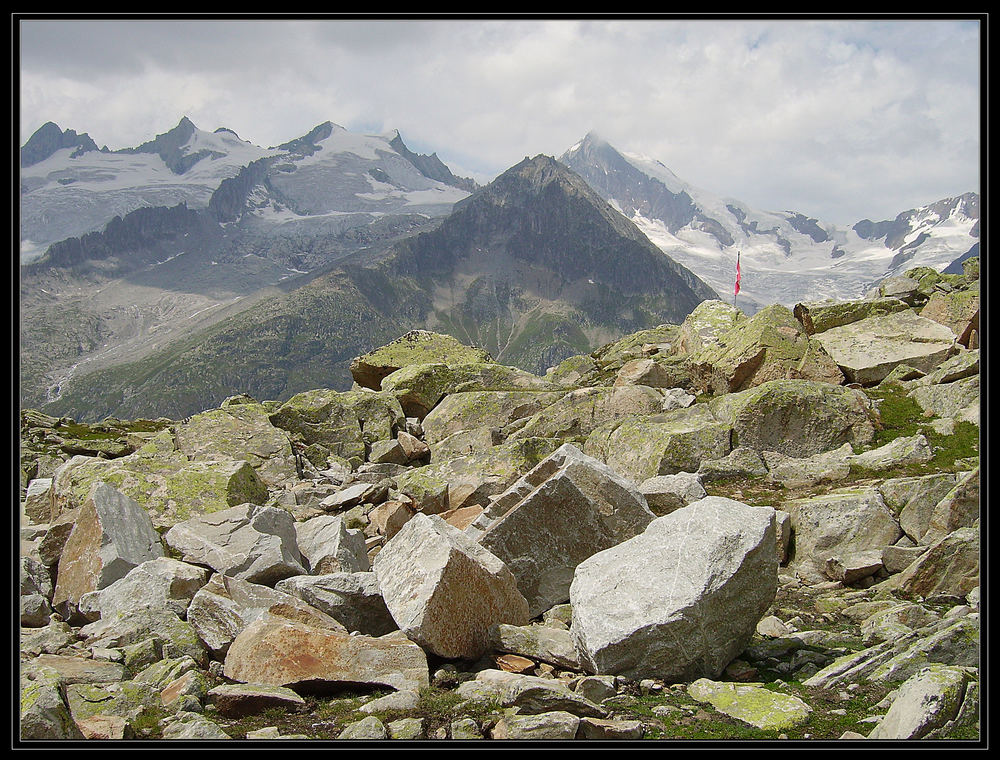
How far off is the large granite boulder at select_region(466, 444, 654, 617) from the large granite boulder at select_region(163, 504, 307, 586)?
502 centimetres

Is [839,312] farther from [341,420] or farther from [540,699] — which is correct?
[540,699]

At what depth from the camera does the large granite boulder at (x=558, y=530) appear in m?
15.4

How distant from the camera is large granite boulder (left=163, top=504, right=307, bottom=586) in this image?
1541 centimetres

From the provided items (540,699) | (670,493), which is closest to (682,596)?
(540,699)

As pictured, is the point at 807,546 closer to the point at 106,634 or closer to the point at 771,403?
the point at 771,403

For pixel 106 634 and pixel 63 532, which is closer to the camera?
pixel 106 634

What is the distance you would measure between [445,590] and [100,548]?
10.0m

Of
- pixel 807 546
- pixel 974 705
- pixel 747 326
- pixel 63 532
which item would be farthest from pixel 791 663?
pixel 747 326

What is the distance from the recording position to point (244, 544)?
658 inches

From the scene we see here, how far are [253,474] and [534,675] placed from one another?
16.9 m

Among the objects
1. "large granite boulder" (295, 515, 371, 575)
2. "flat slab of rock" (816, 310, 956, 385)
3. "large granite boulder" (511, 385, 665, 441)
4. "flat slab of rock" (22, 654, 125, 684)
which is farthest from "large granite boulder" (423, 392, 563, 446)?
"flat slab of rock" (22, 654, 125, 684)

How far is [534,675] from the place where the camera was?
11711 millimetres

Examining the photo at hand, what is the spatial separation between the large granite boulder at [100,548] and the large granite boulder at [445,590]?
731 cm
